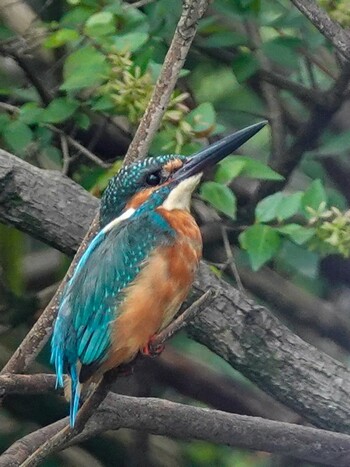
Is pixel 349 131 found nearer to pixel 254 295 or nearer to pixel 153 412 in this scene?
pixel 254 295

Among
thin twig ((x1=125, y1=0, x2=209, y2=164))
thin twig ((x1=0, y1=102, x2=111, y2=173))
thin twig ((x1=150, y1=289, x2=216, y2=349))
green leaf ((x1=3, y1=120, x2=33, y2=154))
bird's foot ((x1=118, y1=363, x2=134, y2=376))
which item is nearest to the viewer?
thin twig ((x1=150, y1=289, x2=216, y2=349))

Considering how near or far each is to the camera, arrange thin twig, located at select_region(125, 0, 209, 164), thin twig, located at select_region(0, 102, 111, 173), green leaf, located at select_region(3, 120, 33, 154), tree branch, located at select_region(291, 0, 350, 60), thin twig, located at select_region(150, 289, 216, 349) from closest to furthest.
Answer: thin twig, located at select_region(150, 289, 216, 349)
thin twig, located at select_region(125, 0, 209, 164)
tree branch, located at select_region(291, 0, 350, 60)
green leaf, located at select_region(3, 120, 33, 154)
thin twig, located at select_region(0, 102, 111, 173)

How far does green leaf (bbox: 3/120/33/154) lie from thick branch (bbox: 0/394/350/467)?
461 millimetres

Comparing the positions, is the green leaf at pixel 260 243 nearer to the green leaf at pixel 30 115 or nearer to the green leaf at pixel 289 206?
the green leaf at pixel 289 206

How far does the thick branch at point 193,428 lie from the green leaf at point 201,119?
0.43 meters

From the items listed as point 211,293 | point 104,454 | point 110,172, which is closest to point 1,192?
point 110,172

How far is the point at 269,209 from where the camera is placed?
5.43ft

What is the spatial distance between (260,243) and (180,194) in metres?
0.28

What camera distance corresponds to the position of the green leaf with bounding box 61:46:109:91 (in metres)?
1.64

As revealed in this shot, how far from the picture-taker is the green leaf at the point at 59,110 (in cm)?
175

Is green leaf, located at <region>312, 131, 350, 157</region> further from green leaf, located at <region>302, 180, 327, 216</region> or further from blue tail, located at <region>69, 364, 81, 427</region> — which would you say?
blue tail, located at <region>69, 364, 81, 427</region>

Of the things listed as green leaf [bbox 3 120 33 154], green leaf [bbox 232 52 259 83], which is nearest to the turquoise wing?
green leaf [bbox 3 120 33 154]

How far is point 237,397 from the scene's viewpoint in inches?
83.2

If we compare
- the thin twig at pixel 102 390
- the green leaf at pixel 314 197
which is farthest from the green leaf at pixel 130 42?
the thin twig at pixel 102 390
